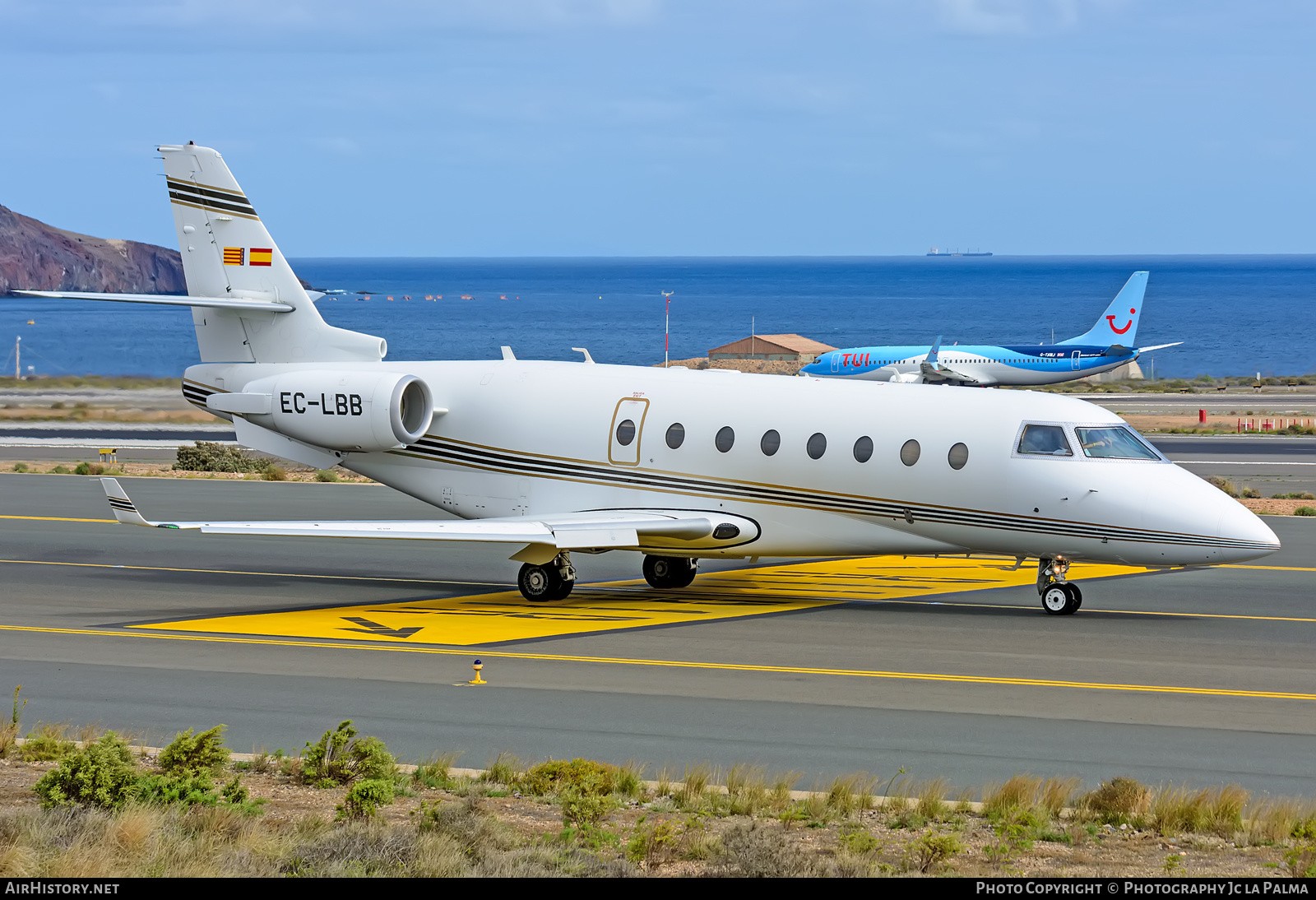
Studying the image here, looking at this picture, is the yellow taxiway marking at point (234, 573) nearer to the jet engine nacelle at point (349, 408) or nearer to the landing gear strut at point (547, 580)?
the jet engine nacelle at point (349, 408)

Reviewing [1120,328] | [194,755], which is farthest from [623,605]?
[1120,328]

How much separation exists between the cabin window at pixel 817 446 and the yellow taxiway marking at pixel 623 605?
2365 mm

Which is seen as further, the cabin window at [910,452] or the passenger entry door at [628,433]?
the passenger entry door at [628,433]

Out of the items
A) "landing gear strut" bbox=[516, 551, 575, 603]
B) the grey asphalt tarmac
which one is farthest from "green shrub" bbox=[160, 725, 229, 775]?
"landing gear strut" bbox=[516, 551, 575, 603]

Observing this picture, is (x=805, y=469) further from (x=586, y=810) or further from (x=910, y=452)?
(x=586, y=810)

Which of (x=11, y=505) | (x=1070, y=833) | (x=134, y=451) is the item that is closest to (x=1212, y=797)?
(x=1070, y=833)

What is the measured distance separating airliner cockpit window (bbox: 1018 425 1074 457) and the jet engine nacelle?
32.4ft

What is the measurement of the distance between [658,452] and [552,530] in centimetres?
246

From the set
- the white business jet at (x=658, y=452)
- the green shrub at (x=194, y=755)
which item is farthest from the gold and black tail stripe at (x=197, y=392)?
the green shrub at (x=194, y=755)

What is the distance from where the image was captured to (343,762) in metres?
12.4

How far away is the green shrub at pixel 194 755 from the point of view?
1214 cm

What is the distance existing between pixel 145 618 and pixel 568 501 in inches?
262

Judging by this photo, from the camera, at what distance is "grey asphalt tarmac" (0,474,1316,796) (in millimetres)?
13836
